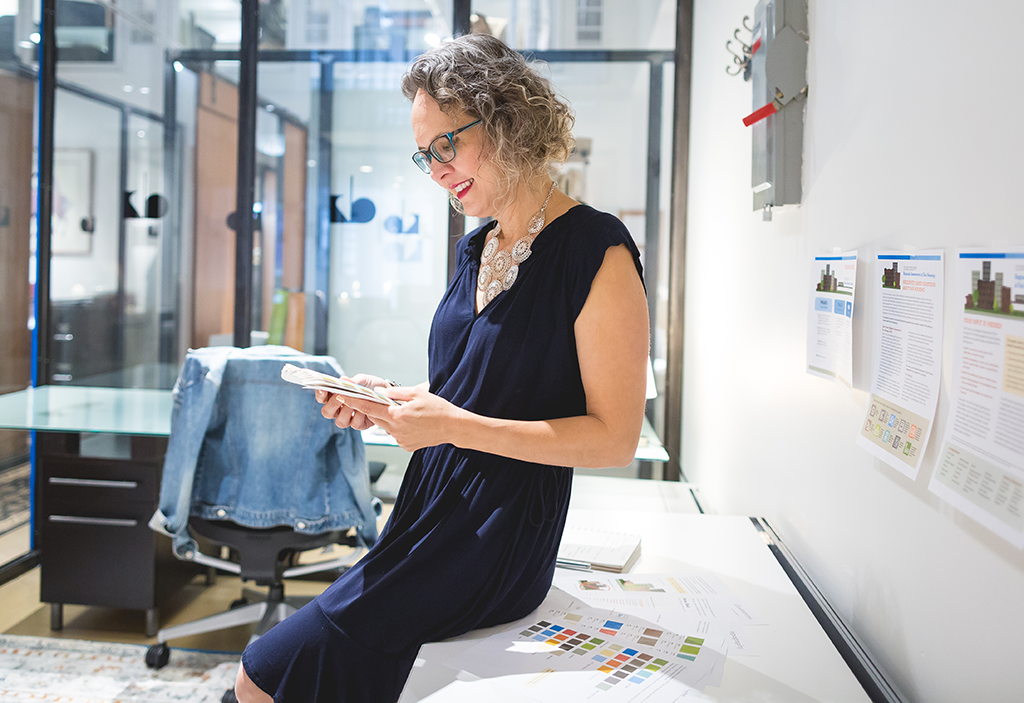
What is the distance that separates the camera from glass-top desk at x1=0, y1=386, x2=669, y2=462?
2582 millimetres

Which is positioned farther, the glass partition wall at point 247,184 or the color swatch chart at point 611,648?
the glass partition wall at point 247,184

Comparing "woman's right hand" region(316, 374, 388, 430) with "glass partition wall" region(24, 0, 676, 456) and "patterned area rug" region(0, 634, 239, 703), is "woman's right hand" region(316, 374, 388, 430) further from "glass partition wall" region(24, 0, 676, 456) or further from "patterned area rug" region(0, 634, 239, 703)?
"glass partition wall" region(24, 0, 676, 456)

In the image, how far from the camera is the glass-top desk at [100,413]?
2.58 meters

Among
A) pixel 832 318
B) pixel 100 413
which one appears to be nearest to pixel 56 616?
pixel 100 413

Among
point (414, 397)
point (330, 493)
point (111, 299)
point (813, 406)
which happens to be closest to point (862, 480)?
point (813, 406)

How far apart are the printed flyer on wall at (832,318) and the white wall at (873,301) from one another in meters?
0.02

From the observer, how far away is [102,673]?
240 cm

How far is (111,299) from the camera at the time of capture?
11.7 ft

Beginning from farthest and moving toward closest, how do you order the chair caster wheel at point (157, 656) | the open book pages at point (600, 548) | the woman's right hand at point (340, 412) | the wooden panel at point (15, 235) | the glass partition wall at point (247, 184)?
the glass partition wall at point (247, 184) < the wooden panel at point (15, 235) < the chair caster wheel at point (157, 656) < the open book pages at point (600, 548) < the woman's right hand at point (340, 412)

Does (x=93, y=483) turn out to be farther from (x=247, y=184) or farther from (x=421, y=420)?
(x=421, y=420)

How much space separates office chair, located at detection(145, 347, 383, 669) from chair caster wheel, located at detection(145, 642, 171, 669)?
0.33 meters

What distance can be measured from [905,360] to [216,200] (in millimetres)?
3265

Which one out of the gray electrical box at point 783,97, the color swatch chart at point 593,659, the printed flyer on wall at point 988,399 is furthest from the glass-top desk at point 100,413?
the printed flyer on wall at point 988,399

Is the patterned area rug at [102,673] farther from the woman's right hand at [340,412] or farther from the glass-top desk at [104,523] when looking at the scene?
the woman's right hand at [340,412]
